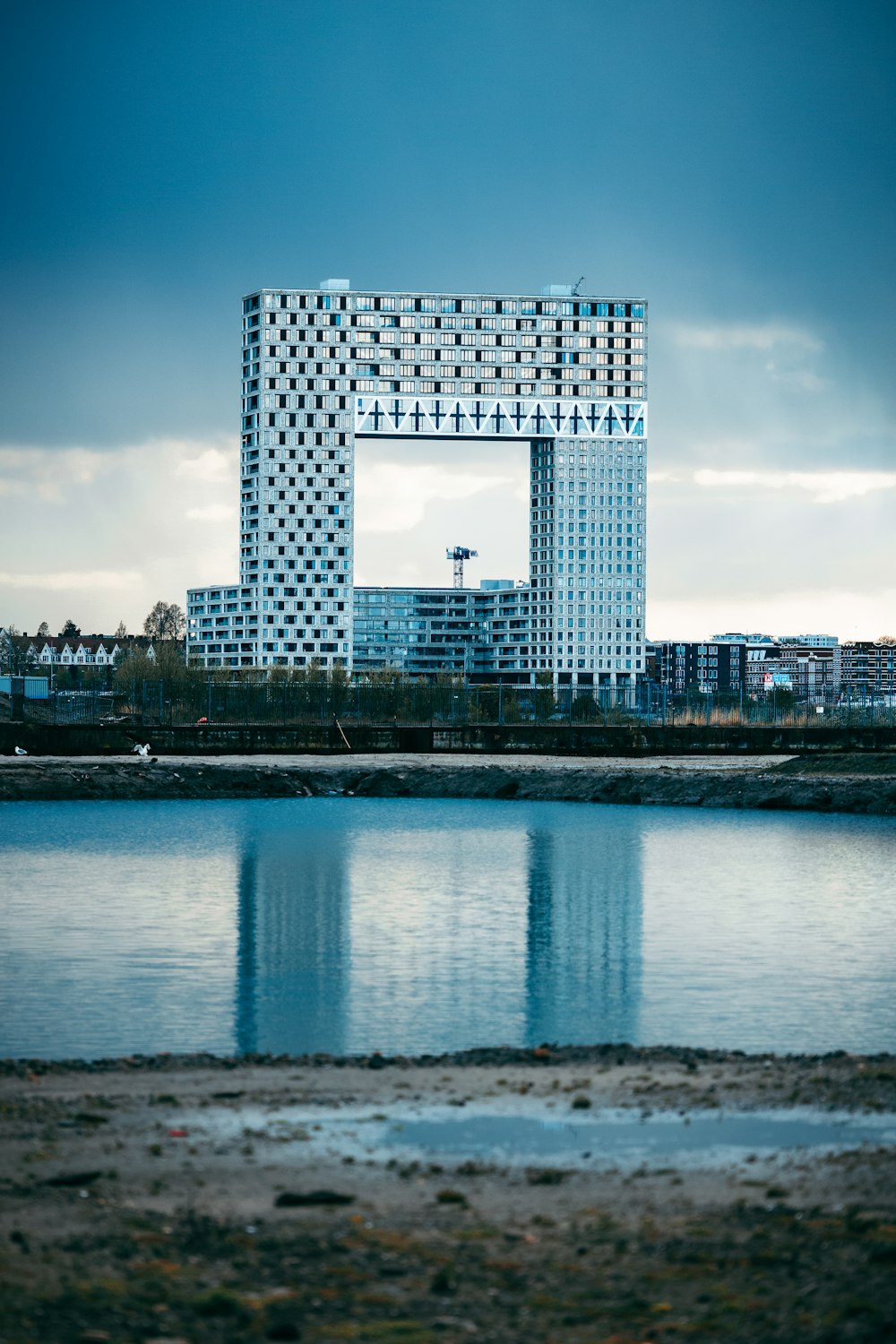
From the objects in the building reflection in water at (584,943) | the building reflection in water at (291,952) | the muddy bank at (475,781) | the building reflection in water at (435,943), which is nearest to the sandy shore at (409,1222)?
the building reflection in water at (291,952)

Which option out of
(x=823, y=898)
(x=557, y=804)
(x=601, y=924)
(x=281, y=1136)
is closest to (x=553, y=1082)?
(x=281, y=1136)

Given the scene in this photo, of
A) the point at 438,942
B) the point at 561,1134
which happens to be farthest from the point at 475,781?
the point at 561,1134

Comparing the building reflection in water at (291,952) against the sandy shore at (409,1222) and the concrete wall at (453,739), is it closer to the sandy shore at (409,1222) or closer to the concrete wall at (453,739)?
the sandy shore at (409,1222)

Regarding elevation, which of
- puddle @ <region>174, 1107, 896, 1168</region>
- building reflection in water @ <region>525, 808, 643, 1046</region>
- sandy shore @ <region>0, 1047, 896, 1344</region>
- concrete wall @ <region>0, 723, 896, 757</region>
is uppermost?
concrete wall @ <region>0, 723, 896, 757</region>

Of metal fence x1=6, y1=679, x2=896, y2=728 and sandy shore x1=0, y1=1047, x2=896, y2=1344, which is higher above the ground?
metal fence x1=6, y1=679, x2=896, y2=728

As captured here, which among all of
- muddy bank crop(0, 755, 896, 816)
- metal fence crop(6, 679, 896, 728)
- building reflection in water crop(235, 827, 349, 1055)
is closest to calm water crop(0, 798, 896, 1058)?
building reflection in water crop(235, 827, 349, 1055)

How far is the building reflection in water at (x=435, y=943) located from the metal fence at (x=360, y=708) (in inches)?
2184

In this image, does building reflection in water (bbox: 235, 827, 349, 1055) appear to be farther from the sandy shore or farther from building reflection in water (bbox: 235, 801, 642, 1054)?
the sandy shore

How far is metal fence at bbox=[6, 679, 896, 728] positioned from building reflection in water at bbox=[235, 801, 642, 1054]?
55.5m

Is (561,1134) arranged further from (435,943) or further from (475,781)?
(475,781)

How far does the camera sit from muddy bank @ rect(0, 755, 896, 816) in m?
56.2

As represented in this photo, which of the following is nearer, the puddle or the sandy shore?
the sandy shore

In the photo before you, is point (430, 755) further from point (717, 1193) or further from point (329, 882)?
point (717, 1193)

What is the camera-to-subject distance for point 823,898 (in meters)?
27.8
